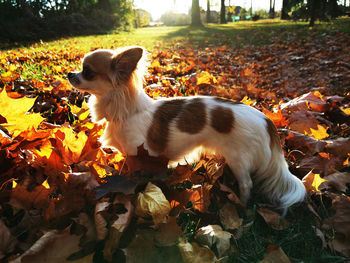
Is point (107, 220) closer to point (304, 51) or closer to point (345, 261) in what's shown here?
point (345, 261)

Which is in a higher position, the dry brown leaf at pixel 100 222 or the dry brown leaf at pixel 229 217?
the dry brown leaf at pixel 100 222

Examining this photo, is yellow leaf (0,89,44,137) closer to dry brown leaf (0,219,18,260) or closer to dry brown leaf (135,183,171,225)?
dry brown leaf (0,219,18,260)

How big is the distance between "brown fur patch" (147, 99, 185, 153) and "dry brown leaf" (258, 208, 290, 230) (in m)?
0.91

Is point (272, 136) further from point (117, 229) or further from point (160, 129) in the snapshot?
point (117, 229)

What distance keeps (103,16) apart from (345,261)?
25829mm

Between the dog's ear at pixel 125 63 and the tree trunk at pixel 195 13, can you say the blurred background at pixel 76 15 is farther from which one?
the dog's ear at pixel 125 63

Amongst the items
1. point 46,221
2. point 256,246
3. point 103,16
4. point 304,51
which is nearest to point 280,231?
point 256,246

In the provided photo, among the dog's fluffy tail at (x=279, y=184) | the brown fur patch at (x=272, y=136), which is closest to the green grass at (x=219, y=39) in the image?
the brown fur patch at (x=272, y=136)

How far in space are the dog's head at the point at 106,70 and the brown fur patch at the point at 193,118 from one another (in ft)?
1.82

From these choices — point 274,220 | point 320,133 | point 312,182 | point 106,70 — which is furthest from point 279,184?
point 106,70

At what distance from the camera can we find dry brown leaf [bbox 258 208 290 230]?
1727 millimetres

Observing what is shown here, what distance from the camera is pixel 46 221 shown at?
1426 mm

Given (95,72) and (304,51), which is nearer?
(95,72)

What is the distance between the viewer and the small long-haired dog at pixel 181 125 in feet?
6.63
